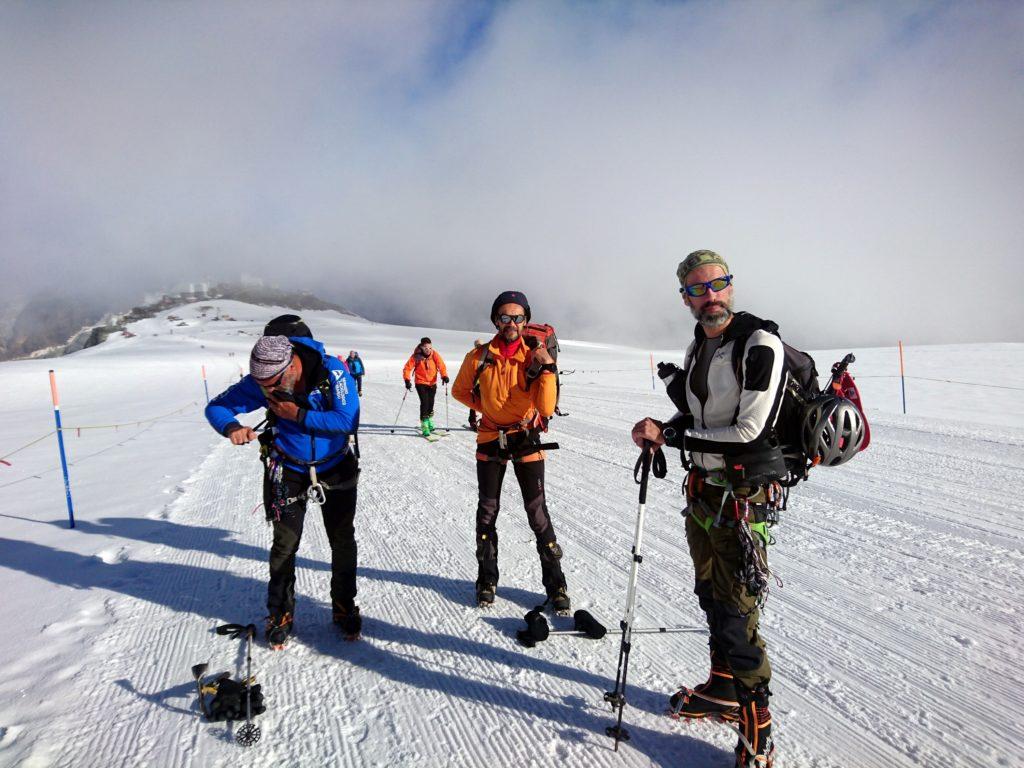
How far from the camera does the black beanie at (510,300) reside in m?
3.96

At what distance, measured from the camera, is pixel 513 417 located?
4059 mm

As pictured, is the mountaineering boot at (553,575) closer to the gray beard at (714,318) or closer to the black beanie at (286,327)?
the gray beard at (714,318)

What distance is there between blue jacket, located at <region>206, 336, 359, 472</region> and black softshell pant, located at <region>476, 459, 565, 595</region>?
1068 mm

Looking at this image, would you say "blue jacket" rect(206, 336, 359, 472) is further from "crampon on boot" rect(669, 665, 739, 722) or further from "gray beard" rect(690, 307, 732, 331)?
"crampon on boot" rect(669, 665, 739, 722)

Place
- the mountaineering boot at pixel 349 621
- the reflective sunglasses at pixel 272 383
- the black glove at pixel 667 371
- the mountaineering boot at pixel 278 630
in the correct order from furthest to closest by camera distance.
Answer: the mountaineering boot at pixel 349 621 < the mountaineering boot at pixel 278 630 < the reflective sunglasses at pixel 272 383 < the black glove at pixel 667 371

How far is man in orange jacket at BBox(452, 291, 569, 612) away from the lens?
4012 millimetres

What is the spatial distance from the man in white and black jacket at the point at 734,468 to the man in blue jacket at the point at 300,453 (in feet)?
6.70

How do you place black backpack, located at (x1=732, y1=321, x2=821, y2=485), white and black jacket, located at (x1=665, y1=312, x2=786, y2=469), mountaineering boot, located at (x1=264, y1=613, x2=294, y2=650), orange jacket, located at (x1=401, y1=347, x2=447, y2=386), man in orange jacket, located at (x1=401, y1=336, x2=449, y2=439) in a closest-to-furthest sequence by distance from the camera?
white and black jacket, located at (x1=665, y1=312, x2=786, y2=469)
black backpack, located at (x1=732, y1=321, x2=821, y2=485)
mountaineering boot, located at (x1=264, y1=613, x2=294, y2=650)
man in orange jacket, located at (x1=401, y1=336, x2=449, y2=439)
orange jacket, located at (x1=401, y1=347, x2=447, y2=386)

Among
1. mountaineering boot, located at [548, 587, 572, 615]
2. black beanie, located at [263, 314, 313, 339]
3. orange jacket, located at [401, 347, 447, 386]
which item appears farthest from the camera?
orange jacket, located at [401, 347, 447, 386]

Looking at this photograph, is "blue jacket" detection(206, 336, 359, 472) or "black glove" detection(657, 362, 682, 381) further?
"blue jacket" detection(206, 336, 359, 472)

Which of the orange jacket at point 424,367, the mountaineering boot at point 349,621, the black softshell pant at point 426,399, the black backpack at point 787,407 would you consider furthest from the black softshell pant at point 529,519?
the orange jacket at point 424,367

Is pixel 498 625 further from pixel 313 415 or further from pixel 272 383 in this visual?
pixel 272 383

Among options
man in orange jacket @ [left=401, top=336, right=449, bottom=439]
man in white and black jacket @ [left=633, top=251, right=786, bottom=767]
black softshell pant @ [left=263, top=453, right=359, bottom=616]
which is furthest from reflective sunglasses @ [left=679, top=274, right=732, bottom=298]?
man in orange jacket @ [left=401, top=336, right=449, bottom=439]

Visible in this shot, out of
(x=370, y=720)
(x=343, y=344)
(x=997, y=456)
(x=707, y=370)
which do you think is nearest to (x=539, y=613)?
(x=370, y=720)
